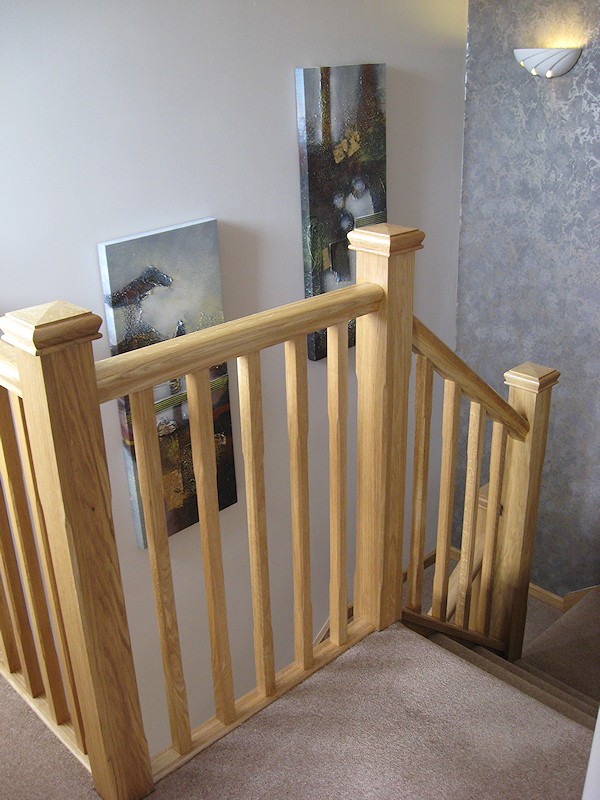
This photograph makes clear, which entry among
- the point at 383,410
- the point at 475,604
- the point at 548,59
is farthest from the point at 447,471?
the point at 548,59

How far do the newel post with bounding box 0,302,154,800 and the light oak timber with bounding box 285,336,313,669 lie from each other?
0.47m

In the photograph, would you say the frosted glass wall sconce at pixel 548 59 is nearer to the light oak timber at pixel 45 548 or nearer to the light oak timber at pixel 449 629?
the light oak timber at pixel 449 629

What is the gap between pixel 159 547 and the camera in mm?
1490

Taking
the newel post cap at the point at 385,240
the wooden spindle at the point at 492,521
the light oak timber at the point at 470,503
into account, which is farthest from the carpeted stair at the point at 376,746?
the newel post cap at the point at 385,240

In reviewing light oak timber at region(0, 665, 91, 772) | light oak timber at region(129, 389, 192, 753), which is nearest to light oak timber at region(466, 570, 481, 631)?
light oak timber at region(129, 389, 192, 753)

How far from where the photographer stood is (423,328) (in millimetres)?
1904

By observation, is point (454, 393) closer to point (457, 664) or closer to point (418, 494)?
point (418, 494)

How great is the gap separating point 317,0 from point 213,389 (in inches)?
63.9

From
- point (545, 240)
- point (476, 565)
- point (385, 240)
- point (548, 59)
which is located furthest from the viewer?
point (545, 240)

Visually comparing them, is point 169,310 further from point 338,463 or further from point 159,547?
point 159,547

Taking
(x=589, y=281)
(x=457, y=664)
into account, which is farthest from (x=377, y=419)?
(x=589, y=281)

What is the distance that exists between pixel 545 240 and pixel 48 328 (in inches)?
129

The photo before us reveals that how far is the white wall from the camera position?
2494mm

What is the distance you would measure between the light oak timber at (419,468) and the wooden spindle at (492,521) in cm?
34
